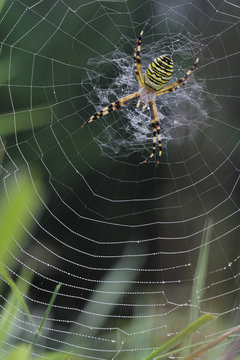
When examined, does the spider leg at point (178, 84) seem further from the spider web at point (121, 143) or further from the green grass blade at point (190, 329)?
the green grass blade at point (190, 329)

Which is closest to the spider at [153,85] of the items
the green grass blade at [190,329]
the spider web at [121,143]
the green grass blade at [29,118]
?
the spider web at [121,143]

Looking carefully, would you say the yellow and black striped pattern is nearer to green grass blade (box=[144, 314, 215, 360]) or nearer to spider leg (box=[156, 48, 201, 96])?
spider leg (box=[156, 48, 201, 96])

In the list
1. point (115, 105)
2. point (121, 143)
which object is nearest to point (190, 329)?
point (115, 105)

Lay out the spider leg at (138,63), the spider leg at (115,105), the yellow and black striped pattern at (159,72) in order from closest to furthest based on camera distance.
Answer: the yellow and black striped pattern at (159,72), the spider leg at (138,63), the spider leg at (115,105)

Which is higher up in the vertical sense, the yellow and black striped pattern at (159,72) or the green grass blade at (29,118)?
the yellow and black striped pattern at (159,72)

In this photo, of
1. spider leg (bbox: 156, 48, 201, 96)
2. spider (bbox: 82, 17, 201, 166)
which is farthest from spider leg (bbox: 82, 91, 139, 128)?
spider leg (bbox: 156, 48, 201, 96)

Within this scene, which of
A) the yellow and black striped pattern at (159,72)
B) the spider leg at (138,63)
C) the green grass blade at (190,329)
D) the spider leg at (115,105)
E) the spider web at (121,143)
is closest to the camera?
the green grass blade at (190,329)

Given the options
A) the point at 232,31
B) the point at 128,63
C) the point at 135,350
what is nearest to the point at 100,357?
the point at 135,350

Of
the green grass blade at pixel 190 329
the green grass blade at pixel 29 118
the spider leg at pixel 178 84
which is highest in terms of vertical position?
the spider leg at pixel 178 84
